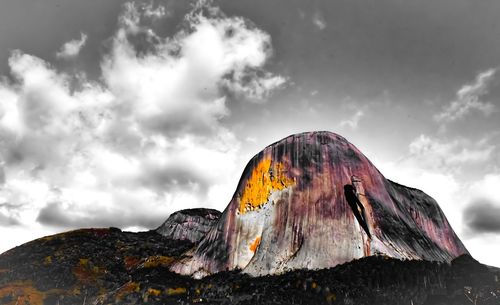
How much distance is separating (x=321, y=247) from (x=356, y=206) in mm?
6124

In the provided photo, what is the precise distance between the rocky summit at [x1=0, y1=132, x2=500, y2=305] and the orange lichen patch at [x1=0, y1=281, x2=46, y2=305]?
22.8 m

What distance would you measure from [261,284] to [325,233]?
371 inches

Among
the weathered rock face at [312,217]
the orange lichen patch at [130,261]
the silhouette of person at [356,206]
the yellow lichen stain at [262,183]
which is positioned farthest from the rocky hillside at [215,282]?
the yellow lichen stain at [262,183]

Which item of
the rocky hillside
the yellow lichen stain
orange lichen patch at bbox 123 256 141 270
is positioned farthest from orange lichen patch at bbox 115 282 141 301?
orange lichen patch at bbox 123 256 141 270

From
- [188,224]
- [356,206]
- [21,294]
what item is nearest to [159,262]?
[21,294]

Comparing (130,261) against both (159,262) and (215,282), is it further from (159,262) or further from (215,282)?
(215,282)

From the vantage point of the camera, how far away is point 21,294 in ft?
230

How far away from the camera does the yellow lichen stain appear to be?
46188 millimetres

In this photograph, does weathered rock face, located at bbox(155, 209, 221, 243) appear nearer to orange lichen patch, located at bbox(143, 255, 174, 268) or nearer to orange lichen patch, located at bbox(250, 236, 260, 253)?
orange lichen patch, located at bbox(143, 255, 174, 268)

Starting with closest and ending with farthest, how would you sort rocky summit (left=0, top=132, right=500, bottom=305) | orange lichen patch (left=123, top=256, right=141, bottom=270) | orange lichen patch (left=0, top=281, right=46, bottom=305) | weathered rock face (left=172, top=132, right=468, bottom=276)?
rocky summit (left=0, top=132, right=500, bottom=305) → weathered rock face (left=172, top=132, right=468, bottom=276) → orange lichen patch (left=0, top=281, right=46, bottom=305) → orange lichen patch (left=123, top=256, right=141, bottom=270)

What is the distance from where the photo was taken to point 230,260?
4628 cm

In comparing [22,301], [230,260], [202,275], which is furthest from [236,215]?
[22,301]

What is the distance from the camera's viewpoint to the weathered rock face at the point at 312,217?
39125 mm

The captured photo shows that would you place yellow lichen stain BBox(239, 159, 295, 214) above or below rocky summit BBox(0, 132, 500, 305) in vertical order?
above
